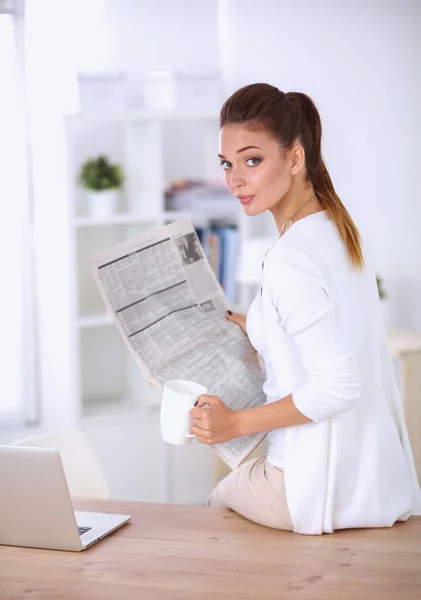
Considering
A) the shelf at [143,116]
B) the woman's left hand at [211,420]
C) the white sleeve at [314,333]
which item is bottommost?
the woman's left hand at [211,420]

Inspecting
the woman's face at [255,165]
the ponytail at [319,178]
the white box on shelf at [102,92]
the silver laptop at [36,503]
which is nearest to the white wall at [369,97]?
the white box on shelf at [102,92]

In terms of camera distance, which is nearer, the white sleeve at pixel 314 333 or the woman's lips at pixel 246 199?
the white sleeve at pixel 314 333

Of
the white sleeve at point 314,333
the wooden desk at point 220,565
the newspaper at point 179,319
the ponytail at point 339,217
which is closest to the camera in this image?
the wooden desk at point 220,565

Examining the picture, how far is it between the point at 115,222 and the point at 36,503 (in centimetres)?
203

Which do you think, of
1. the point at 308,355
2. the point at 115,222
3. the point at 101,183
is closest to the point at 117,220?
the point at 115,222

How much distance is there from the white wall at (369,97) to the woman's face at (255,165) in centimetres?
209

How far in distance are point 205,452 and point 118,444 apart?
0.41m

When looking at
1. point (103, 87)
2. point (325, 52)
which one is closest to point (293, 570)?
point (103, 87)

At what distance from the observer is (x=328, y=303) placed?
155cm

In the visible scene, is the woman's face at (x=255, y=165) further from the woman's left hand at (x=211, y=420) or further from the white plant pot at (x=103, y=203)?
the white plant pot at (x=103, y=203)

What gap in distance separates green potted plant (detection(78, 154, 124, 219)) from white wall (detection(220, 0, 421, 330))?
2.99ft

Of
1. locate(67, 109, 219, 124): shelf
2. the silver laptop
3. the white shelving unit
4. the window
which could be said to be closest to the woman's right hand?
the silver laptop

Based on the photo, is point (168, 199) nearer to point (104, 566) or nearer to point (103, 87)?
point (103, 87)

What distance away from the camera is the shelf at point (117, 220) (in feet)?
11.3
